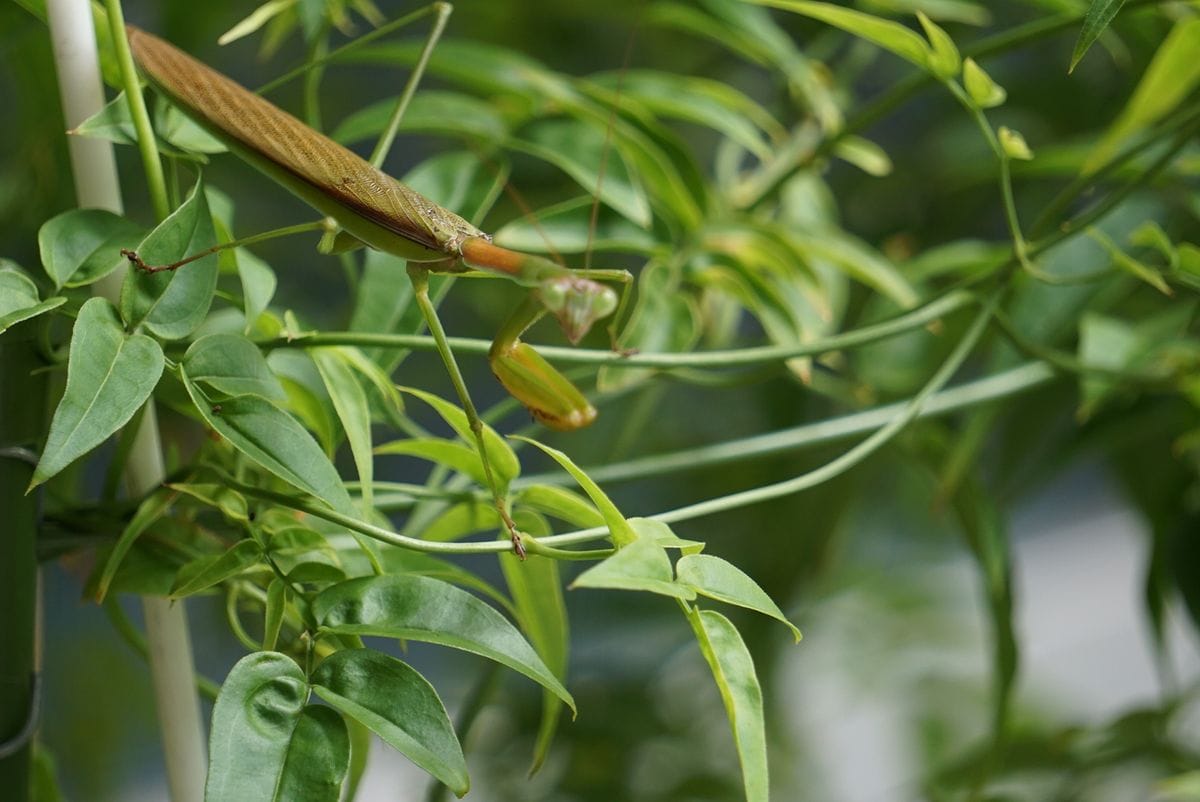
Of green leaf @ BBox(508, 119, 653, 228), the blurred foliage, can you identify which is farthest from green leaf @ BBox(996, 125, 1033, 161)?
green leaf @ BBox(508, 119, 653, 228)

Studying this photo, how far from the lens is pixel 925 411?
0.41 metres

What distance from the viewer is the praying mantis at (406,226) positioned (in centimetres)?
26

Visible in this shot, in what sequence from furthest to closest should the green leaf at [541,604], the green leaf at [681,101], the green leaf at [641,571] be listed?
1. the green leaf at [681,101]
2. the green leaf at [541,604]
3. the green leaf at [641,571]

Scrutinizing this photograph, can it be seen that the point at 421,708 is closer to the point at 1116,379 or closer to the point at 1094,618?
the point at 1116,379

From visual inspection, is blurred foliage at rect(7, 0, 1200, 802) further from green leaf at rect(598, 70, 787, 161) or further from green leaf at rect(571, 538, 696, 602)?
green leaf at rect(571, 538, 696, 602)

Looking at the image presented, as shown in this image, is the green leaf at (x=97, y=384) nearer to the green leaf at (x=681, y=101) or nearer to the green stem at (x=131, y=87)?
the green stem at (x=131, y=87)

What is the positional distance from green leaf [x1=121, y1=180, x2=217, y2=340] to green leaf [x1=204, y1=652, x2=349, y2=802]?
80 millimetres

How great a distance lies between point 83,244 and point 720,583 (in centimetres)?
17

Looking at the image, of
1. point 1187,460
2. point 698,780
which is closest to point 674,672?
point 698,780

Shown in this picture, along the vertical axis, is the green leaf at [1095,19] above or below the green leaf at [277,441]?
above

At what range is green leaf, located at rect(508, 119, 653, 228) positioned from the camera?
0.37 m

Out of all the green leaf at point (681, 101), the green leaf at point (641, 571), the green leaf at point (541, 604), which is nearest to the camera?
→ the green leaf at point (641, 571)

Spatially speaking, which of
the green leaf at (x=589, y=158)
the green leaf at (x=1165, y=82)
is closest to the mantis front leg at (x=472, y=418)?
the green leaf at (x=589, y=158)


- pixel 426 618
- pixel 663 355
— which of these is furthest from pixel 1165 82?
pixel 426 618
